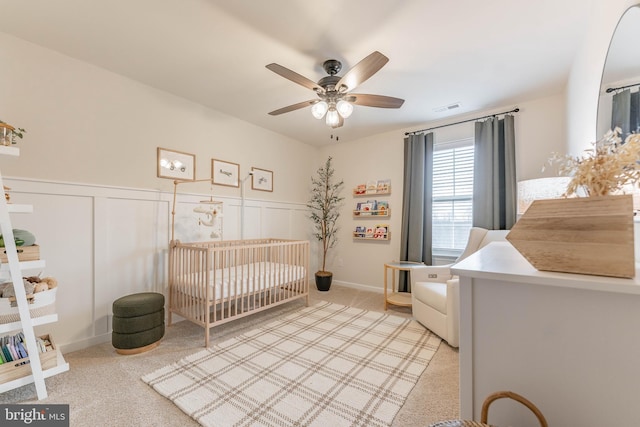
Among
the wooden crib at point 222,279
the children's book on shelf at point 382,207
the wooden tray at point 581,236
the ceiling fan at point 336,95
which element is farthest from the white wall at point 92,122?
the wooden tray at point 581,236

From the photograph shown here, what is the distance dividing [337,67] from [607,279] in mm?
2058

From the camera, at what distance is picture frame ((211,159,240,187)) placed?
Answer: 304 centimetres

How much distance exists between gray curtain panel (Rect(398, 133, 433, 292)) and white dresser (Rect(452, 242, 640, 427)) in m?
2.63

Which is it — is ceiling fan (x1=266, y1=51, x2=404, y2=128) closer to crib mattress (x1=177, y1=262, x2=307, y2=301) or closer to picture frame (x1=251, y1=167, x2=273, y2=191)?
picture frame (x1=251, y1=167, x2=273, y2=191)

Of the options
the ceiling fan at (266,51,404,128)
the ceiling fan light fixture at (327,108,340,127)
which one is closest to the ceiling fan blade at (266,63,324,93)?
the ceiling fan at (266,51,404,128)

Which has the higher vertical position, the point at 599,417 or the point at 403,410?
the point at 599,417

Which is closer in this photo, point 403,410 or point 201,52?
point 403,410

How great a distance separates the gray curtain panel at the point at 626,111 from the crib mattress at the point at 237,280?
8.39 ft

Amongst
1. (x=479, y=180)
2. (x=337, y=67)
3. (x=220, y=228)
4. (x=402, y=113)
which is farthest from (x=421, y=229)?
(x=220, y=228)

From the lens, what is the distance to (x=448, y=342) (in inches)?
84.6

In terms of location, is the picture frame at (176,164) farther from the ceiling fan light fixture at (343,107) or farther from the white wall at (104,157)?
the ceiling fan light fixture at (343,107)

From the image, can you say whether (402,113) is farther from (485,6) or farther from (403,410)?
(403,410)

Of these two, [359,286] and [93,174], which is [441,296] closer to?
[359,286]

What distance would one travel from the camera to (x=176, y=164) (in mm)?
2705
